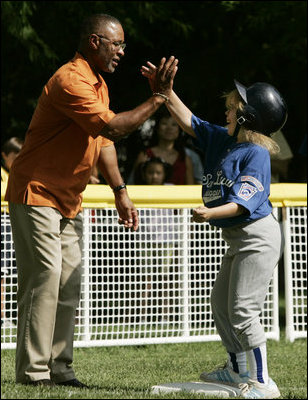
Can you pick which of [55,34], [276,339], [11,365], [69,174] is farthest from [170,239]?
[55,34]

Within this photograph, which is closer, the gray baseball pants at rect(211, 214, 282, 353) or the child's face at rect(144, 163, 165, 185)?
the gray baseball pants at rect(211, 214, 282, 353)

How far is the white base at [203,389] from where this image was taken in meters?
5.78

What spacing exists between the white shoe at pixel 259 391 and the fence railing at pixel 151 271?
257 cm

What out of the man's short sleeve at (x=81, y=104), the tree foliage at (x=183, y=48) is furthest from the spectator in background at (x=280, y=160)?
the man's short sleeve at (x=81, y=104)

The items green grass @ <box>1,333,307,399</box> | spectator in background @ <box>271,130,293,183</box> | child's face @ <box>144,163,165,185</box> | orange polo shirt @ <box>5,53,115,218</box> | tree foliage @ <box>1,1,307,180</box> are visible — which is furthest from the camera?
tree foliage @ <box>1,1,307,180</box>

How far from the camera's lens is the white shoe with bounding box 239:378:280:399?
5.76 m

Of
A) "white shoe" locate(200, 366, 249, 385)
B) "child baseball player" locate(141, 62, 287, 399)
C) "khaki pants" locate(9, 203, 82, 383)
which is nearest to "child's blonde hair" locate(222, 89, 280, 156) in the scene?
"child baseball player" locate(141, 62, 287, 399)

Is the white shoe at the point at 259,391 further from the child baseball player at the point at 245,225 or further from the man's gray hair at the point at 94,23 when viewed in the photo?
the man's gray hair at the point at 94,23

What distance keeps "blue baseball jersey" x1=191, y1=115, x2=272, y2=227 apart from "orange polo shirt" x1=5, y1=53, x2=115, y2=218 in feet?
2.55

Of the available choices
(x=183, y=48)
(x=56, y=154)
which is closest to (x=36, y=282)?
(x=56, y=154)

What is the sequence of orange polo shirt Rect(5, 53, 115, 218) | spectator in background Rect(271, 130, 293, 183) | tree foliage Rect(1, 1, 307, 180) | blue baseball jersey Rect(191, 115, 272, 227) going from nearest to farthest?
blue baseball jersey Rect(191, 115, 272, 227) → orange polo shirt Rect(5, 53, 115, 218) → spectator in background Rect(271, 130, 293, 183) → tree foliage Rect(1, 1, 307, 180)

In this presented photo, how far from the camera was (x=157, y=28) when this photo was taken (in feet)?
41.7

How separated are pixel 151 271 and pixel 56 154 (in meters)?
2.60

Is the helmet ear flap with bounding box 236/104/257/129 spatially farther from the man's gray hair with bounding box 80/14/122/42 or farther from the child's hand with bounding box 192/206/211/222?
the man's gray hair with bounding box 80/14/122/42
